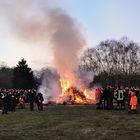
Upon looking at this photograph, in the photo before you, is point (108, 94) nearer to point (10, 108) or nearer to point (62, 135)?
point (10, 108)

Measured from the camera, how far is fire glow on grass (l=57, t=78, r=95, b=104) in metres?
53.4

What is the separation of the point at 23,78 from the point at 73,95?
23497 millimetres

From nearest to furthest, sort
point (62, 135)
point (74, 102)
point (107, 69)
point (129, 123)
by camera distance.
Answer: point (62, 135)
point (129, 123)
point (74, 102)
point (107, 69)

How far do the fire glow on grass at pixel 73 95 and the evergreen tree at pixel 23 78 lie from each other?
64.5 ft

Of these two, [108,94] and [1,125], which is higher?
[108,94]

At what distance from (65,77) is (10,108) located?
1669 centimetres

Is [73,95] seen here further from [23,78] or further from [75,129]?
[75,129]

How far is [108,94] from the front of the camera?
130 ft

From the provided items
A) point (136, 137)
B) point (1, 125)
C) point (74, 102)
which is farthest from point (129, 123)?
point (74, 102)

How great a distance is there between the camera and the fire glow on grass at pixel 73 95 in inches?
2104

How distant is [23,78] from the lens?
3004 inches

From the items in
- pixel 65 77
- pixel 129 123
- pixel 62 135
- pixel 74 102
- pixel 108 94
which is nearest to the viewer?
pixel 62 135

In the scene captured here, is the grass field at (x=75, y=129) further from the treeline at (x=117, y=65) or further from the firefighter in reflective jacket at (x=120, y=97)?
the treeline at (x=117, y=65)

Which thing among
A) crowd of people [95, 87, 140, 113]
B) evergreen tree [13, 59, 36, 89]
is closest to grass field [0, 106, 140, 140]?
crowd of people [95, 87, 140, 113]
